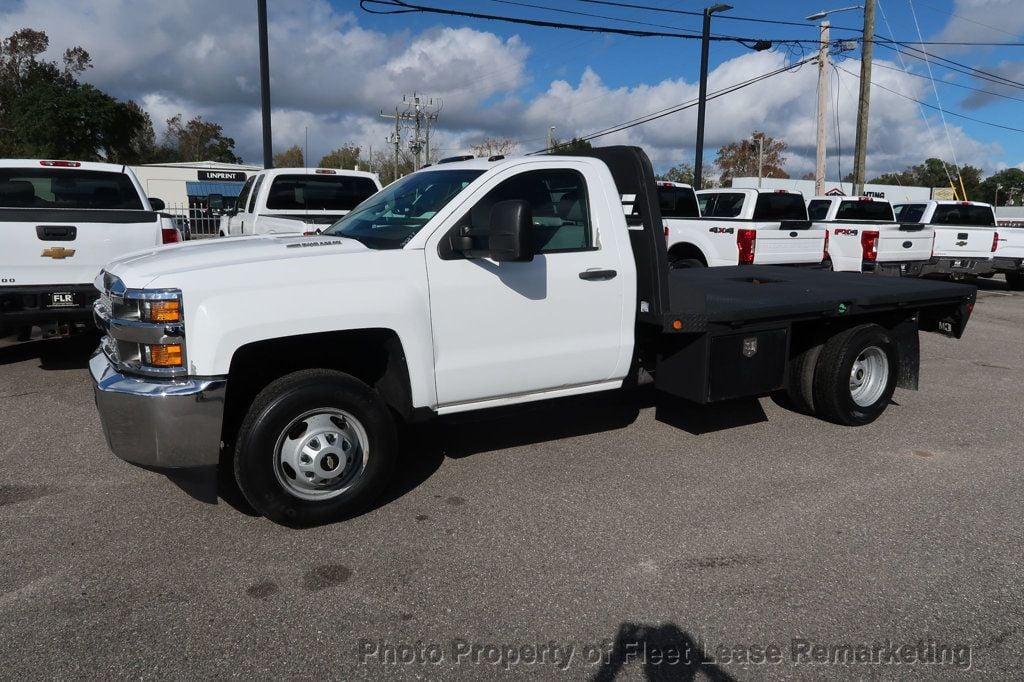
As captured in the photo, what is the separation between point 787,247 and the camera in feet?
37.6

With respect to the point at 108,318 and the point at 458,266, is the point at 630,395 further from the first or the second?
the point at 108,318

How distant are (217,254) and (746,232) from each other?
28.8 ft

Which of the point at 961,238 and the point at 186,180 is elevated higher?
the point at 186,180

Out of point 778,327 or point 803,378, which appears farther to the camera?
point 803,378

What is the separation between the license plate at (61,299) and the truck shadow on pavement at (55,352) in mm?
938

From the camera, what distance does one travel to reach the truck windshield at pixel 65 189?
793cm

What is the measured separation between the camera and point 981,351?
959 centimetres

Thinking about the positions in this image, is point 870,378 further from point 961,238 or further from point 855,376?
point 961,238

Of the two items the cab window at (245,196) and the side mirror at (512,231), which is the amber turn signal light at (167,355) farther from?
the cab window at (245,196)

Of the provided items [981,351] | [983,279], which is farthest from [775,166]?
[981,351]

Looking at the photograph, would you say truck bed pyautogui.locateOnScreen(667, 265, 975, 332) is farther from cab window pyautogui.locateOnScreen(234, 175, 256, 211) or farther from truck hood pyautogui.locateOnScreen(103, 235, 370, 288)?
cab window pyautogui.locateOnScreen(234, 175, 256, 211)

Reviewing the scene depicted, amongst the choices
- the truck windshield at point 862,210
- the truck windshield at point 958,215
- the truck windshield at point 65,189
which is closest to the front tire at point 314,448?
the truck windshield at point 65,189

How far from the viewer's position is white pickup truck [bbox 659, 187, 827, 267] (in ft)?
37.0

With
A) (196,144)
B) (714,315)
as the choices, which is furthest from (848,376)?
(196,144)
